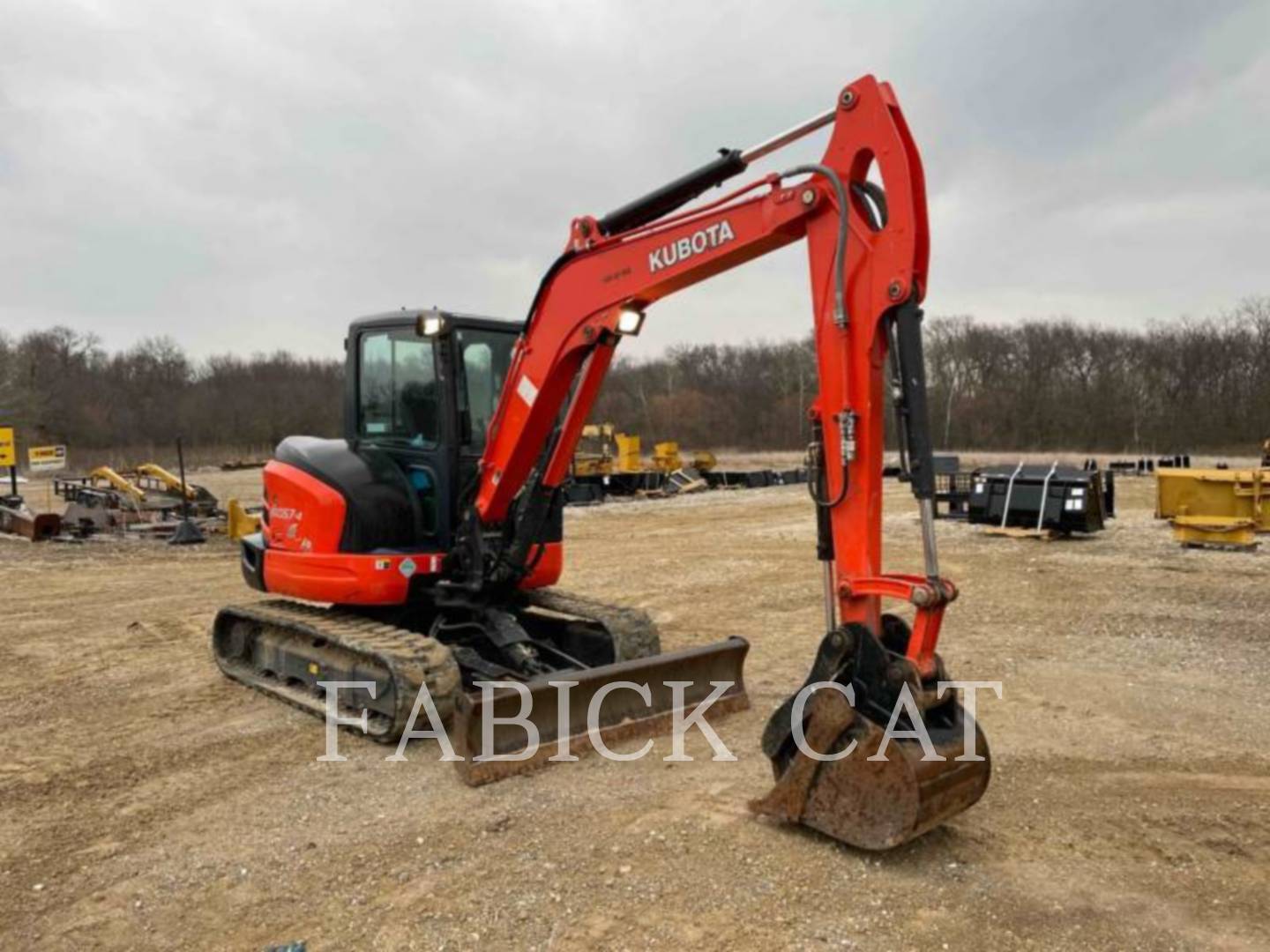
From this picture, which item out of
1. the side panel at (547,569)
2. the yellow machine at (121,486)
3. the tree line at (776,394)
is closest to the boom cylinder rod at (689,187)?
the side panel at (547,569)

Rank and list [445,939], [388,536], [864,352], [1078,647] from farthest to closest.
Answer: [1078,647], [388,536], [864,352], [445,939]

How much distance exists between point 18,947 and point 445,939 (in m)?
1.59

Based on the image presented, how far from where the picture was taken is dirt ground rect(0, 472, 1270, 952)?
3.62 metres

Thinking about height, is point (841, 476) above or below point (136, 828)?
above

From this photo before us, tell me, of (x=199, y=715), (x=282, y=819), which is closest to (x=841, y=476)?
(x=282, y=819)

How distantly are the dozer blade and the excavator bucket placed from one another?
4.81 feet

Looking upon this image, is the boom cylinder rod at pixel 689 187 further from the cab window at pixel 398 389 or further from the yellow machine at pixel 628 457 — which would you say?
the yellow machine at pixel 628 457

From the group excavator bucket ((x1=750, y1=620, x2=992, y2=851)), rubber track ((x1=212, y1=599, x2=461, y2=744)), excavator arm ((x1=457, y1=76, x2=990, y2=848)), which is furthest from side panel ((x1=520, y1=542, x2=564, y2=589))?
excavator bucket ((x1=750, y1=620, x2=992, y2=851))

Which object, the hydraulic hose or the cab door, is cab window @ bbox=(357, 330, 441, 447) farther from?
the hydraulic hose

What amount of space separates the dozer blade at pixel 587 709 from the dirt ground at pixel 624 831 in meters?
0.16

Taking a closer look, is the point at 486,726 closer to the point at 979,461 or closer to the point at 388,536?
the point at 388,536

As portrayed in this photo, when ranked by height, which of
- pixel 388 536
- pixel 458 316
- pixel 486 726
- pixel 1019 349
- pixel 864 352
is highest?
pixel 1019 349

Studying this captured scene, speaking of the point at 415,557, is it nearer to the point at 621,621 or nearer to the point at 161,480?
the point at 621,621

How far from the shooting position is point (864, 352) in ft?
14.0
